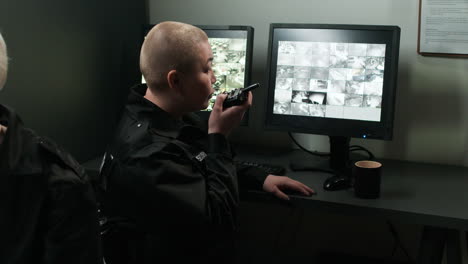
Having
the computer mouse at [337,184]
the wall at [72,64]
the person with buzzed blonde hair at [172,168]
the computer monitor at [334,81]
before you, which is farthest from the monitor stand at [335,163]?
the wall at [72,64]

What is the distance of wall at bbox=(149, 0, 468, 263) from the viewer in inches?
72.4

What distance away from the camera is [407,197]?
4.70ft

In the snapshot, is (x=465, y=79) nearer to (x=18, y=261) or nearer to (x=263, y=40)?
(x=263, y=40)

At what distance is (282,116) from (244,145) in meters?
0.37

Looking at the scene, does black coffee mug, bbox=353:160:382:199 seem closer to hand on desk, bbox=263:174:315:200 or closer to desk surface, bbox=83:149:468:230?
desk surface, bbox=83:149:468:230

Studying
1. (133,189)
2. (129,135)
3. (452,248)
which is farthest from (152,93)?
(452,248)

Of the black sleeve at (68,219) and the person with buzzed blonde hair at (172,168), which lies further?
the person with buzzed blonde hair at (172,168)

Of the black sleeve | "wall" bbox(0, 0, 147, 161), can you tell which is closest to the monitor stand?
"wall" bbox(0, 0, 147, 161)

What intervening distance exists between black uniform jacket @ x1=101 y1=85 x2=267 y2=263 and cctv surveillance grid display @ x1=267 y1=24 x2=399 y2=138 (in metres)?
0.50

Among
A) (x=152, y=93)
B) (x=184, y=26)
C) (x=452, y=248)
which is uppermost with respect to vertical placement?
(x=184, y=26)

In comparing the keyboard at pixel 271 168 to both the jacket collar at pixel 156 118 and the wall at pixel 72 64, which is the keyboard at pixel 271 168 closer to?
the jacket collar at pixel 156 118

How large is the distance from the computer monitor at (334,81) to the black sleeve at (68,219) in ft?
3.55

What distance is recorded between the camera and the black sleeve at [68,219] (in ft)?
2.49

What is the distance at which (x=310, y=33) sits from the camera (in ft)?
5.69
